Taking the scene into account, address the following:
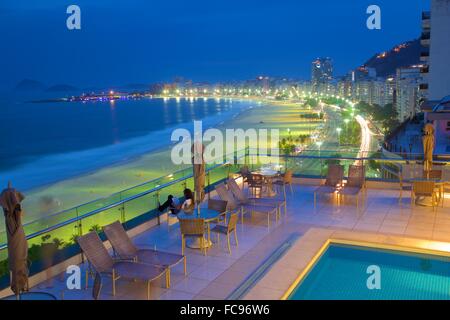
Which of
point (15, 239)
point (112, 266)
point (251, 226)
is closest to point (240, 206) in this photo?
point (251, 226)

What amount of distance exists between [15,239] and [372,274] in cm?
467

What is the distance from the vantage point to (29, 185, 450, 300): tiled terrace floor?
5539 mm

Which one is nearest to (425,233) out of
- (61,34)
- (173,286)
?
(173,286)

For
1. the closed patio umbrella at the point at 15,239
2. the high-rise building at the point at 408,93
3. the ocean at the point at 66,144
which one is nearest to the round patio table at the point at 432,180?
the closed patio umbrella at the point at 15,239

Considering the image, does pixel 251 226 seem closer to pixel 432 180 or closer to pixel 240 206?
pixel 240 206

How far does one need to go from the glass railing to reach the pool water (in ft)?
11.1

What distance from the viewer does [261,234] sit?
761 cm

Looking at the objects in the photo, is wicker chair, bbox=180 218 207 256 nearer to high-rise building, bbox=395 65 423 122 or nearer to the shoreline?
the shoreline

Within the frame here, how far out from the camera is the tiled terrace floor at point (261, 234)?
18.2 ft

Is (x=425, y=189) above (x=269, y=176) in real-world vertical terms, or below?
below

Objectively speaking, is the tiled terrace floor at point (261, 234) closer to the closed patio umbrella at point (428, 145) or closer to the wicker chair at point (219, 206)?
the wicker chair at point (219, 206)

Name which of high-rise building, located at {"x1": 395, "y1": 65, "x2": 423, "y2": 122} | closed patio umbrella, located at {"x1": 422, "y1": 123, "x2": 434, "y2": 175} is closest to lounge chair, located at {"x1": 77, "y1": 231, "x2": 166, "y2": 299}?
closed patio umbrella, located at {"x1": 422, "y1": 123, "x2": 434, "y2": 175}

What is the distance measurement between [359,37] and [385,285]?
136084mm
